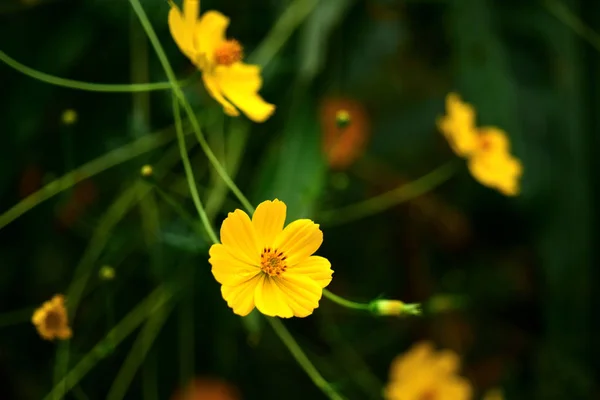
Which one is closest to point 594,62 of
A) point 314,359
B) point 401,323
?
point 401,323

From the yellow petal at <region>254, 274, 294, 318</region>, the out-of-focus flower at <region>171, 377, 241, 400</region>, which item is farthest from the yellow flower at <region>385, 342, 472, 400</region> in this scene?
the yellow petal at <region>254, 274, 294, 318</region>

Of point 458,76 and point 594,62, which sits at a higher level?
point 594,62

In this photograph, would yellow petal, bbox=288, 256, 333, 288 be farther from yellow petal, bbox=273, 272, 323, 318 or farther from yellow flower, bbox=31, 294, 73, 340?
yellow flower, bbox=31, 294, 73, 340

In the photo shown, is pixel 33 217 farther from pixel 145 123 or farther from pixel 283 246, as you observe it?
pixel 283 246

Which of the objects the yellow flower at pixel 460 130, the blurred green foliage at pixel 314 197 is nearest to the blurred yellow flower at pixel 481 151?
the yellow flower at pixel 460 130

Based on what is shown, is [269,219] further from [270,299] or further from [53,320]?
[53,320]
